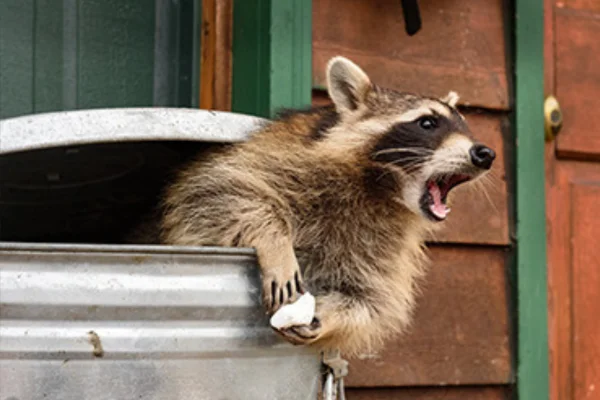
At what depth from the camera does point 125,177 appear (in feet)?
6.35

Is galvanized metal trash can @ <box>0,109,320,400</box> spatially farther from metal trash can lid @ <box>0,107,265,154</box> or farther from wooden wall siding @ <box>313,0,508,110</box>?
wooden wall siding @ <box>313,0,508,110</box>

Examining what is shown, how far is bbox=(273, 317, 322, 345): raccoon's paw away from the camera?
1.35m

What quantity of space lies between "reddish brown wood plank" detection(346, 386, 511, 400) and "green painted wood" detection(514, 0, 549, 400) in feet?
0.22

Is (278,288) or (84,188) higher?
(84,188)

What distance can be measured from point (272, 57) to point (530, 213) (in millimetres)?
874

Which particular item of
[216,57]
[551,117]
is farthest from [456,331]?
[216,57]

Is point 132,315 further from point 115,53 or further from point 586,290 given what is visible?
point 586,290

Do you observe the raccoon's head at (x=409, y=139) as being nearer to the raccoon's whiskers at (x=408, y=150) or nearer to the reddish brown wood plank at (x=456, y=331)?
the raccoon's whiskers at (x=408, y=150)

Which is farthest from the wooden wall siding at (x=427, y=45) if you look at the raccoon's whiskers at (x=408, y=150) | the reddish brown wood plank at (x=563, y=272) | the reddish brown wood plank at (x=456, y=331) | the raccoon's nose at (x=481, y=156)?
the raccoon's nose at (x=481, y=156)

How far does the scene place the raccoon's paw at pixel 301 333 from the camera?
1350 millimetres

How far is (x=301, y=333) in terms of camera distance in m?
1.37

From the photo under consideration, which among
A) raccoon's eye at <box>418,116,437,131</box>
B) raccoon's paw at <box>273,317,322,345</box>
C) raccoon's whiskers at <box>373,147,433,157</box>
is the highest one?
raccoon's eye at <box>418,116,437,131</box>

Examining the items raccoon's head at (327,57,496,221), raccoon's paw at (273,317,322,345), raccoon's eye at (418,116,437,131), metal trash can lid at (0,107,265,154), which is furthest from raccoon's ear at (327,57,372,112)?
raccoon's paw at (273,317,322,345)

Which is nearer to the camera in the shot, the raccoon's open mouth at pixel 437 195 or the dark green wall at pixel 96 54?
the raccoon's open mouth at pixel 437 195
